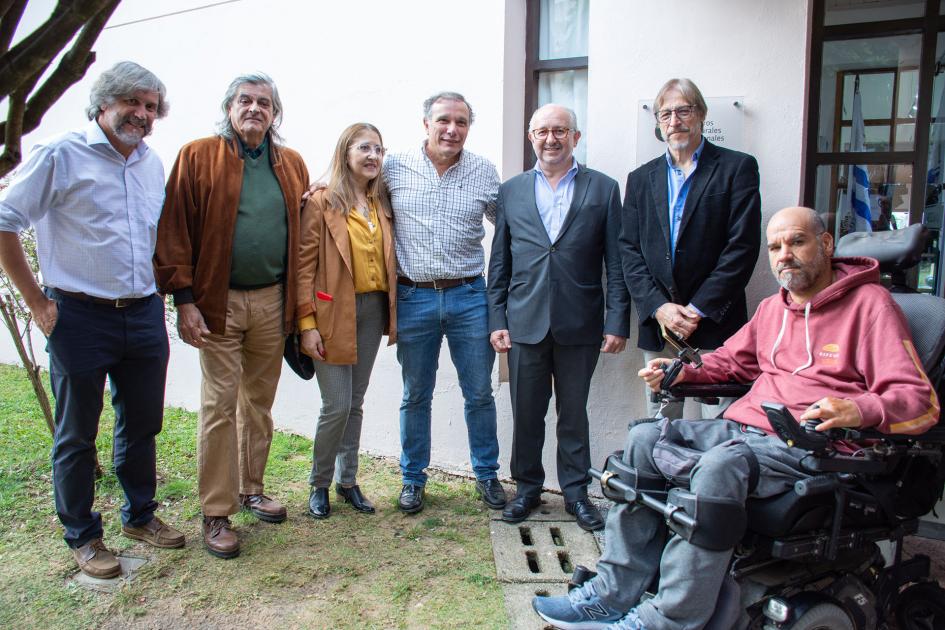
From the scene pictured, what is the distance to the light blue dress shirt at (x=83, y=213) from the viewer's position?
3082 mm

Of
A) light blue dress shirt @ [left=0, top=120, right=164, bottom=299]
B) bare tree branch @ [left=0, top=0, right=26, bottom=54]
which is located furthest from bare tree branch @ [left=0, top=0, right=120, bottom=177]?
light blue dress shirt @ [left=0, top=120, right=164, bottom=299]

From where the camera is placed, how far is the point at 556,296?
3.77 meters

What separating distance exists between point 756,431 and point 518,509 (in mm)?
1571

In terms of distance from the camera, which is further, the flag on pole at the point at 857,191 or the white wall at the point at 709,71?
the flag on pole at the point at 857,191

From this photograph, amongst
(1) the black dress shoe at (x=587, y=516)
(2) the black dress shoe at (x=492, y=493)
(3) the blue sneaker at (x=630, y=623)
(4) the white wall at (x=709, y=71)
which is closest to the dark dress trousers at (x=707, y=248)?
(4) the white wall at (x=709, y=71)

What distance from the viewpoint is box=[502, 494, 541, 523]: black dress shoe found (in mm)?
3932

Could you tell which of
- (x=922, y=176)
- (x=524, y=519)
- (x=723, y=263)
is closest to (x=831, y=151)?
(x=922, y=176)

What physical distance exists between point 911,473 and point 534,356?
71.0 inches

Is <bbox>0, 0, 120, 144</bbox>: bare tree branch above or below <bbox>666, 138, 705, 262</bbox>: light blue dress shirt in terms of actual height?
above

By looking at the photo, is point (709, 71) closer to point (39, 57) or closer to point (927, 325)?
point (927, 325)

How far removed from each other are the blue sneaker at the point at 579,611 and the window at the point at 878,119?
2698 millimetres

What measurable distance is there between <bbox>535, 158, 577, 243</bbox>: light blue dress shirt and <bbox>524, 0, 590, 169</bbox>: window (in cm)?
74

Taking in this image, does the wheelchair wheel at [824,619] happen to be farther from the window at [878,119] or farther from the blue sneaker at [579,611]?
the window at [878,119]

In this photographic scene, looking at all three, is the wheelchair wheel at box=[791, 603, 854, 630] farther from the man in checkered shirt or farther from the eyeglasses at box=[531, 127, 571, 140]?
the eyeglasses at box=[531, 127, 571, 140]
